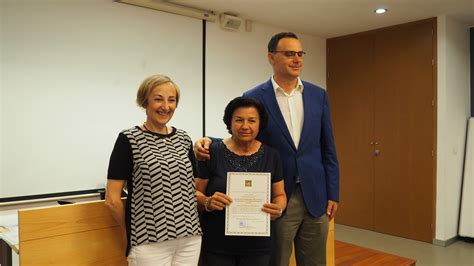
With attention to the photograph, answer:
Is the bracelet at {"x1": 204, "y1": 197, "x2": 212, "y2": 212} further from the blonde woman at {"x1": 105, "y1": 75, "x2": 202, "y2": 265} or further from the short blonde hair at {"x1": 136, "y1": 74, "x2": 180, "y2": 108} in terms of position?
the short blonde hair at {"x1": 136, "y1": 74, "x2": 180, "y2": 108}

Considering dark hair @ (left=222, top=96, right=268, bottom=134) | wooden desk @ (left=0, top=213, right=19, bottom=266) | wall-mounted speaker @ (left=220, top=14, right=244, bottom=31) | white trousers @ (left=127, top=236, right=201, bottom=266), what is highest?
wall-mounted speaker @ (left=220, top=14, right=244, bottom=31)

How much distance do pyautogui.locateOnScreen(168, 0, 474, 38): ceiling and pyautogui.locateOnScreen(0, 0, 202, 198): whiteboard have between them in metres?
0.58

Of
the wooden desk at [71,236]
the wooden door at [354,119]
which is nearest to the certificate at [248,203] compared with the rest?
the wooden desk at [71,236]

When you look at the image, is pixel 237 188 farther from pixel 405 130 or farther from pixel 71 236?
pixel 405 130

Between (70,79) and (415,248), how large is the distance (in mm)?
3797

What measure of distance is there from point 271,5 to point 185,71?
108cm

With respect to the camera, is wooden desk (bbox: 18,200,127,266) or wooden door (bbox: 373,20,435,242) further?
wooden door (bbox: 373,20,435,242)

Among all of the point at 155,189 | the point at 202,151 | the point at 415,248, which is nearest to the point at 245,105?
the point at 202,151

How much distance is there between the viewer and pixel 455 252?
4113 mm

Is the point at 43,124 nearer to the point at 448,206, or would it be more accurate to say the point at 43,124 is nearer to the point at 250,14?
the point at 250,14

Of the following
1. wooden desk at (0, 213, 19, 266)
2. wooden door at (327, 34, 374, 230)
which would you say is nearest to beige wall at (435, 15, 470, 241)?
wooden door at (327, 34, 374, 230)

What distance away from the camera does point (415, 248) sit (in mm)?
4254

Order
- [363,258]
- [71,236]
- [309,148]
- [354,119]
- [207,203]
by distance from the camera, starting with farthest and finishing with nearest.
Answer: [354,119], [363,258], [309,148], [71,236], [207,203]

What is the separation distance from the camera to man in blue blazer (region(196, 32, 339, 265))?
1.76 metres
